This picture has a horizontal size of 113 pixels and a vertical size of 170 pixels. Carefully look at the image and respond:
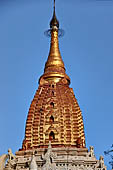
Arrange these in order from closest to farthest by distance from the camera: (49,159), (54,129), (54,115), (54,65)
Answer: (49,159), (54,129), (54,115), (54,65)

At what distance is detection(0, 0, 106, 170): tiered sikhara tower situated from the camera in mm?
29969

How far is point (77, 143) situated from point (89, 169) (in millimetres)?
3906

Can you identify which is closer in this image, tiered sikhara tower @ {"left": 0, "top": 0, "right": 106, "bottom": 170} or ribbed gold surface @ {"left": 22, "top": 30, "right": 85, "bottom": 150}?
tiered sikhara tower @ {"left": 0, "top": 0, "right": 106, "bottom": 170}

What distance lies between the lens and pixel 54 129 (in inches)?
1319

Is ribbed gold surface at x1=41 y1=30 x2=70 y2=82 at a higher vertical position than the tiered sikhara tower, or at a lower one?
higher

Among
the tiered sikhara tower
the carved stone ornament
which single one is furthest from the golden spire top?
the carved stone ornament

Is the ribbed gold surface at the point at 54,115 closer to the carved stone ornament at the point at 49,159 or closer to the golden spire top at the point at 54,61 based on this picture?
the golden spire top at the point at 54,61

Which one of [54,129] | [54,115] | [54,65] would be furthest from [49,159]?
[54,65]

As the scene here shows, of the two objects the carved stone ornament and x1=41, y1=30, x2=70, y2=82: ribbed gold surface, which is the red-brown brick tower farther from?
the carved stone ornament

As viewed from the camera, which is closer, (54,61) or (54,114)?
(54,114)

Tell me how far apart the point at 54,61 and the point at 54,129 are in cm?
893

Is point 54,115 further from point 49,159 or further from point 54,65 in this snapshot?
point 54,65

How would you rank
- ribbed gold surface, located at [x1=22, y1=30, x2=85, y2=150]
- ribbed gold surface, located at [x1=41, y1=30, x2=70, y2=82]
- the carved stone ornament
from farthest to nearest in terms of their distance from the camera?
ribbed gold surface, located at [x1=41, y1=30, x2=70, y2=82], ribbed gold surface, located at [x1=22, y1=30, x2=85, y2=150], the carved stone ornament

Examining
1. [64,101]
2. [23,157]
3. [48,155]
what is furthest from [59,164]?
[64,101]
